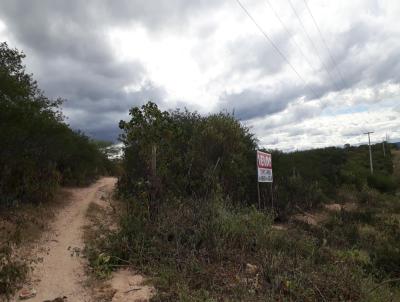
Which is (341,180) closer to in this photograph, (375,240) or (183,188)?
(375,240)

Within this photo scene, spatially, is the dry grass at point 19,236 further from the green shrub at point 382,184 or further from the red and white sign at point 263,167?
the green shrub at point 382,184

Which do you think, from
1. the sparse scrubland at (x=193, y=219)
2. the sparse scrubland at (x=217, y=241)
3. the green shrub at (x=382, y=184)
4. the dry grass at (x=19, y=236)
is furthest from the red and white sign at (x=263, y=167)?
the green shrub at (x=382, y=184)

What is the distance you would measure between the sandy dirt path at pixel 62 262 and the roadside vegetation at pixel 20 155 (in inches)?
17.8

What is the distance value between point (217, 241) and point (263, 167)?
17.2 feet

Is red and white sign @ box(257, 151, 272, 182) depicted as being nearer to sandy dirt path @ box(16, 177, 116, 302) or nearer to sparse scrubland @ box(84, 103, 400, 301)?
sparse scrubland @ box(84, 103, 400, 301)

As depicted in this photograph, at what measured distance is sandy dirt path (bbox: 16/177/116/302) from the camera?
6.40 meters

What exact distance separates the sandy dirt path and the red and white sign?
5427 millimetres

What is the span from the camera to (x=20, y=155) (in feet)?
41.2

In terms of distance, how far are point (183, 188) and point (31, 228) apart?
14.9ft

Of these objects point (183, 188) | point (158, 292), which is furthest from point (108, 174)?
point (158, 292)

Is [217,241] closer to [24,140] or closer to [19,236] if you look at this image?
[19,236]

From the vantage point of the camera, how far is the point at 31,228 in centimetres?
1022

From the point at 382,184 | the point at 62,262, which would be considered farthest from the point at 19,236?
the point at 382,184

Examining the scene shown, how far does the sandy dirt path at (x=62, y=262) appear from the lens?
6402 millimetres
